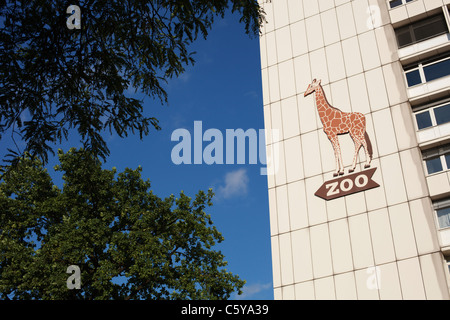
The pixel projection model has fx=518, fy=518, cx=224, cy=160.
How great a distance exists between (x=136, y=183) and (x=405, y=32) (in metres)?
18.8

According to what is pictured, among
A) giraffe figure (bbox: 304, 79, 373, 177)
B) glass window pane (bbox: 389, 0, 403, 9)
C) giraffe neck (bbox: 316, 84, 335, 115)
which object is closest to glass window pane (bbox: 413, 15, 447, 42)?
glass window pane (bbox: 389, 0, 403, 9)

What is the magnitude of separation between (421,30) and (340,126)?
7721mm

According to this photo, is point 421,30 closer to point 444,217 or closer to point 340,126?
point 340,126

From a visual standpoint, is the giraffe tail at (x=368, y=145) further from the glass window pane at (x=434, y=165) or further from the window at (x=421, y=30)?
the window at (x=421, y=30)

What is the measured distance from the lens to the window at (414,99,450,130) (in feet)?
93.6

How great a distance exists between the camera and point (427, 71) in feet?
99.2

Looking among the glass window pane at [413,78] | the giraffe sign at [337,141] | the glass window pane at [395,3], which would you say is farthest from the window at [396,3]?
the giraffe sign at [337,141]

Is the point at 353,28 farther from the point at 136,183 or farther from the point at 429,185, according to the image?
the point at 136,183

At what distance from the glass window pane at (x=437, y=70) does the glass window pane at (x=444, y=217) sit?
8.12m

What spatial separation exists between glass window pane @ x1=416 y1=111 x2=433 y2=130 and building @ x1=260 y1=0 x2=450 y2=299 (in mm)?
60

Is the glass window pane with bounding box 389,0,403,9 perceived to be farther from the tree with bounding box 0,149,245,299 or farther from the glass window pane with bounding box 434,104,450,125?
the tree with bounding box 0,149,245,299

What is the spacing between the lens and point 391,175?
27844 millimetres

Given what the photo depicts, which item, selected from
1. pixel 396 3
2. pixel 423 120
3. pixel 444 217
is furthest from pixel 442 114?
pixel 396 3

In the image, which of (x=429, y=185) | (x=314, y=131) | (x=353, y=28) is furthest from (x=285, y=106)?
(x=429, y=185)
